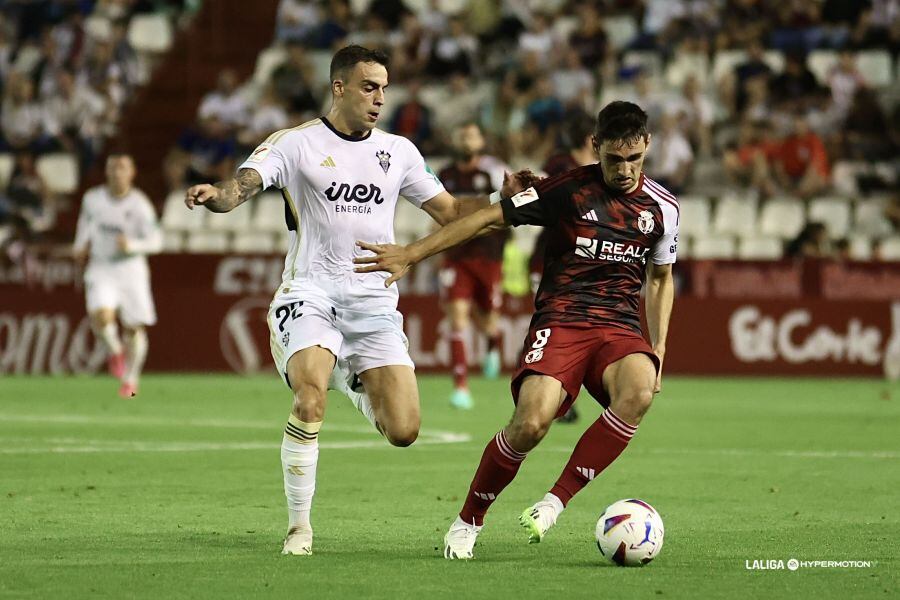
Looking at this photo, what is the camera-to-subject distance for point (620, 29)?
25.4 meters

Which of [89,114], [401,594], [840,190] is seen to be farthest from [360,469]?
[89,114]

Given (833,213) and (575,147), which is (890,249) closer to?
(833,213)

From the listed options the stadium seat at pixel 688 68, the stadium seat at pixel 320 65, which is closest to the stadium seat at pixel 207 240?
the stadium seat at pixel 320 65

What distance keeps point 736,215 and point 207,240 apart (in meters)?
7.46

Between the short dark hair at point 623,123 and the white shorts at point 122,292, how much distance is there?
10.7 m

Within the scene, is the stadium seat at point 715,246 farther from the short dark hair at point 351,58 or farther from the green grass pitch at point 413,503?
the short dark hair at point 351,58

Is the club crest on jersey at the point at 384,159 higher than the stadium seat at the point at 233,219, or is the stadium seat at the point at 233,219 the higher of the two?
the club crest on jersey at the point at 384,159

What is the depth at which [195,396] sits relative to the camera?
1806 centimetres

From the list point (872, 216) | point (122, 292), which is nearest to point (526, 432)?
point (122, 292)

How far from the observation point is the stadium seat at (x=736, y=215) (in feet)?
74.6

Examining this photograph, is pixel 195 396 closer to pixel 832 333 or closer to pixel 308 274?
pixel 832 333

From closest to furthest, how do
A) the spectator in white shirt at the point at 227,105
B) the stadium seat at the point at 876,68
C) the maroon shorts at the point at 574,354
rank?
the maroon shorts at the point at 574,354 → the stadium seat at the point at 876,68 → the spectator in white shirt at the point at 227,105

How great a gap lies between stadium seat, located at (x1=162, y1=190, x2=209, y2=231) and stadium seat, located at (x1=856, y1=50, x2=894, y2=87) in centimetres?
968

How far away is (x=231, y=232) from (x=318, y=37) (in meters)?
4.07
